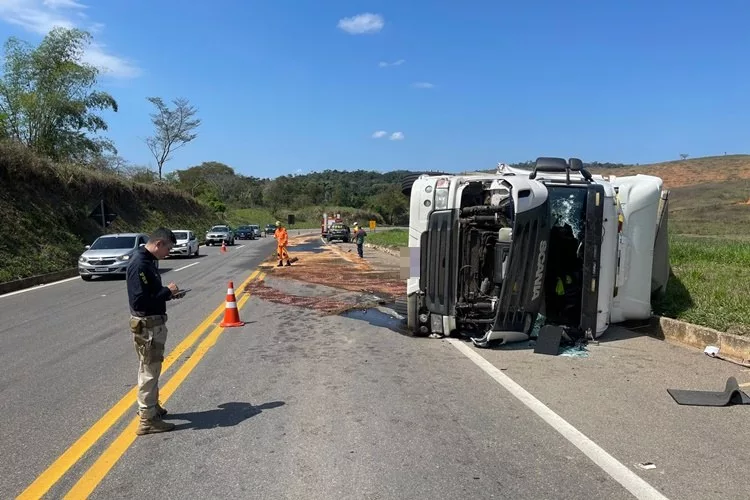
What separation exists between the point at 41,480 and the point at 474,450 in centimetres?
306

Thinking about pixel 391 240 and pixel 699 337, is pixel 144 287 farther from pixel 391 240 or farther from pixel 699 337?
pixel 391 240

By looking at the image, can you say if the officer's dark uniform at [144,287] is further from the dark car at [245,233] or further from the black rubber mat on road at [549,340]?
the dark car at [245,233]

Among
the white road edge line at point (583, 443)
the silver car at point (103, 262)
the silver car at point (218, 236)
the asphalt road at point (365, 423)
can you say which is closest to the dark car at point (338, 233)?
the silver car at point (218, 236)

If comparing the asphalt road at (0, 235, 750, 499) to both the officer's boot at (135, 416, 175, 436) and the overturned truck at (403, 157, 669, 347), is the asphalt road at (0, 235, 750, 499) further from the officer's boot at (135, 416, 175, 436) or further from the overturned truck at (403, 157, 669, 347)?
the overturned truck at (403, 157, 669, 347)

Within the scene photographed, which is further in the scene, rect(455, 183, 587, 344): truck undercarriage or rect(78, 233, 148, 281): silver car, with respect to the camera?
rect(78, 233, 148, 281): silver car

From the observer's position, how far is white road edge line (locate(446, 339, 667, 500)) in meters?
3.85

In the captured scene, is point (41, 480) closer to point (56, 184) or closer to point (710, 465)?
point (710, 465)

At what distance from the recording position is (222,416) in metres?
5.25

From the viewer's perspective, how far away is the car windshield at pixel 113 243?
784 inches

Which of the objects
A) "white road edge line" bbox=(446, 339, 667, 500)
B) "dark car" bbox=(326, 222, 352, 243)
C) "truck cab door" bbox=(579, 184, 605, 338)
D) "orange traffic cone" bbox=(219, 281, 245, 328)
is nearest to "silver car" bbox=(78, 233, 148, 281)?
"orange traffic cone" bbox=(219, 281, 245, 328)

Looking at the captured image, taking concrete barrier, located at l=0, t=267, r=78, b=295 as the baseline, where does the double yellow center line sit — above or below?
above

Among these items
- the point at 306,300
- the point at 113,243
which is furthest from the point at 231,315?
the point at 113,243

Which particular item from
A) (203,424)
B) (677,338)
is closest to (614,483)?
(203,424)

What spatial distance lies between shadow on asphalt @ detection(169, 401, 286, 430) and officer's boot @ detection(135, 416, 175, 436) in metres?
0.10
